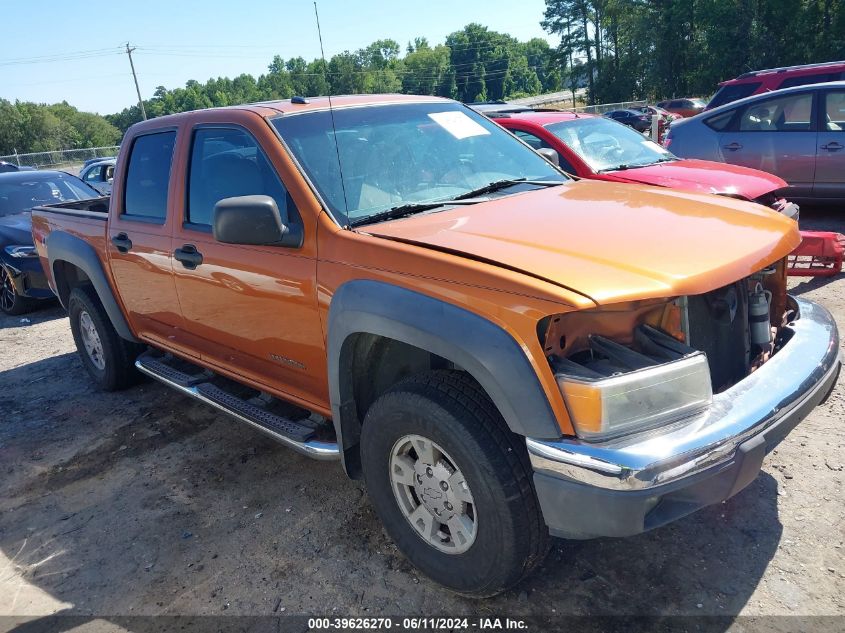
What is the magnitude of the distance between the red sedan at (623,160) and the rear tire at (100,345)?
428 cm

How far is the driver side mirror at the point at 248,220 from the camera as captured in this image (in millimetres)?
2752

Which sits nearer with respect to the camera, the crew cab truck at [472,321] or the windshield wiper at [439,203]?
the crew cab truck at [472,321]

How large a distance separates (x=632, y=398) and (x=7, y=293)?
8.26 metres

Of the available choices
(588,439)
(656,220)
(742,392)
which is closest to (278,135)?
(656,220)

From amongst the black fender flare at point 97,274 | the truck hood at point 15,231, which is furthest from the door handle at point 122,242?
the truck hood at point 15,231

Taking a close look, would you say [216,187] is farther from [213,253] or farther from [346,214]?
[346,214]

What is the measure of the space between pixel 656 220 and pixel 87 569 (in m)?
3.00

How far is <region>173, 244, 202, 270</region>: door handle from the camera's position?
357 centimetres

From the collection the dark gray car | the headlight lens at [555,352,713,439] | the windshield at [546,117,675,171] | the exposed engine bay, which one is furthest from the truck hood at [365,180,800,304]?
the dark gray car

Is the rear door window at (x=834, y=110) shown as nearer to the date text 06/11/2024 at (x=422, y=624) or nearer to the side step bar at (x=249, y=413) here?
the side step bar at (x=249, y=413)

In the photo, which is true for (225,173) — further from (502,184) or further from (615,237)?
(615,237)

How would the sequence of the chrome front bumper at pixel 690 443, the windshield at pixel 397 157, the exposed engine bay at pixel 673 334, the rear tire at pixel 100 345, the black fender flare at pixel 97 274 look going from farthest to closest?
the rear tire at pixel 100 345 → the black fender flare at pixel 97 274 → the windshield at pixel 397 157 → the exposed engine bay at pixel 673 334 → the chrome front bumper at pixel 690 443

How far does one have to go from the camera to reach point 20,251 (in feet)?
25.6

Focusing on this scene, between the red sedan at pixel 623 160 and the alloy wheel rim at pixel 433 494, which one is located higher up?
the red sedan at pixel 623 160
